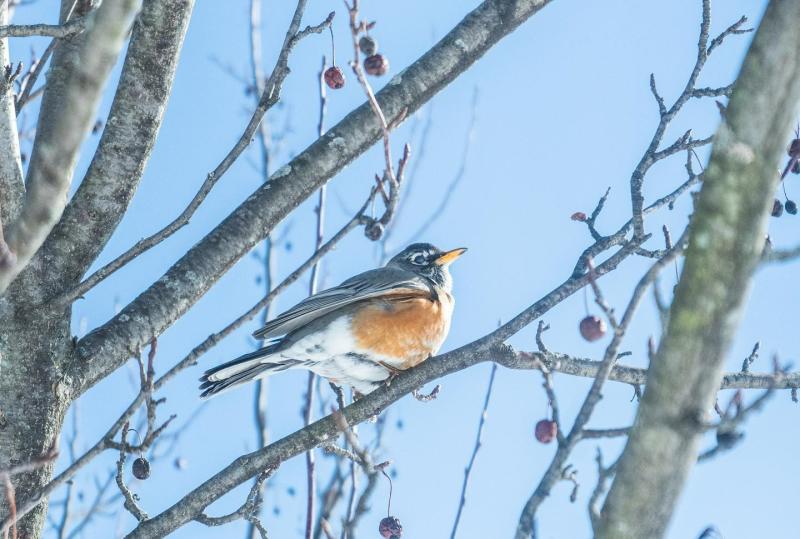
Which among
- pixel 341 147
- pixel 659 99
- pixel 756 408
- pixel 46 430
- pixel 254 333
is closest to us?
pixel 756 408

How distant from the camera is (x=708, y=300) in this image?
1790 mm

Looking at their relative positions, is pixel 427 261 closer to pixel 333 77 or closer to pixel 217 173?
pixel 333 77

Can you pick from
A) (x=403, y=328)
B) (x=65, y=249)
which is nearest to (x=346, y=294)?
(x=403, y=328)

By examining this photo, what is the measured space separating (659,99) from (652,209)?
16.1 inches

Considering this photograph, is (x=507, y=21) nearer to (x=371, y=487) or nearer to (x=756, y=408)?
(x=371, y=487)

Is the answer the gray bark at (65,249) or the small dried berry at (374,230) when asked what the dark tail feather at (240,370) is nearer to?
the gray bark at (65,249)

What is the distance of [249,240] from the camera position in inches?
153

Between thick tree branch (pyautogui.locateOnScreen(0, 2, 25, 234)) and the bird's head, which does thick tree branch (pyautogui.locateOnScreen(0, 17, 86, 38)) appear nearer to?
thick tree branch (pyautogui.locateOnScreen(0, 2, 25, 234))

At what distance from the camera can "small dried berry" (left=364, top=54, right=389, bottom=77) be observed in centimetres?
414

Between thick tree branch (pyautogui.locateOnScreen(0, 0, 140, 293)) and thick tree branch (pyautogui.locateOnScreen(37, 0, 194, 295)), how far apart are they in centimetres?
161

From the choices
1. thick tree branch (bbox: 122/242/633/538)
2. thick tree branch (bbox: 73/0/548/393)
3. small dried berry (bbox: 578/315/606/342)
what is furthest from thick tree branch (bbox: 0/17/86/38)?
small dried berry (bbox: 578/315/606/342)

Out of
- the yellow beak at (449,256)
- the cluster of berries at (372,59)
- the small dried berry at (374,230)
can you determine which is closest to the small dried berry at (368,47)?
the cluster of berries at (372,59)

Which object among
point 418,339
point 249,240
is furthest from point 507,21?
point 418,339

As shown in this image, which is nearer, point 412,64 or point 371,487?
point 371,487
